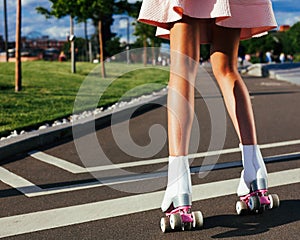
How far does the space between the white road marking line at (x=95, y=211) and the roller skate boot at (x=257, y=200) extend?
Result: 407mm

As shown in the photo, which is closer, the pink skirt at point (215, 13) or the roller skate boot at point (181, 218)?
the roller skate boot at point (181, 218)

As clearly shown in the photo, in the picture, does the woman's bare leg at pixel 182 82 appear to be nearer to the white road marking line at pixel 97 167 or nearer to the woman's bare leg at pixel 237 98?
the woman's bare leg at pixel 237 98

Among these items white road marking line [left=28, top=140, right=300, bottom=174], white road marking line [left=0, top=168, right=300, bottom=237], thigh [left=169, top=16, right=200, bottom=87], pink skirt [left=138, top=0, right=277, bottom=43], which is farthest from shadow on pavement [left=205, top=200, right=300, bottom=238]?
white road marking line [left=28, top=140, right=300, bottom=174]

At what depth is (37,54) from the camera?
8925 cm

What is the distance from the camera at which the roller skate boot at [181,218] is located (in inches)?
111

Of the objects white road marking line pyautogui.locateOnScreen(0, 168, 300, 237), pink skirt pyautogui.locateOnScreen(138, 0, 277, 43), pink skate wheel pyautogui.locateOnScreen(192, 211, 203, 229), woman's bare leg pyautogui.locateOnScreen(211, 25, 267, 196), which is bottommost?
white road marking line pyautogui.locateOnScreen(0, 168, 300, 237)

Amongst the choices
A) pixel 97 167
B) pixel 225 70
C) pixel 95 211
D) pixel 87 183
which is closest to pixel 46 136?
pixel 97 167

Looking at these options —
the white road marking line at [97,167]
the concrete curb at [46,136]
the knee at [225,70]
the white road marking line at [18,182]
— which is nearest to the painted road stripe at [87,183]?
the white road marking line at [18,182]

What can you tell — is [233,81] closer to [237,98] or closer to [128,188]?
[237,98]

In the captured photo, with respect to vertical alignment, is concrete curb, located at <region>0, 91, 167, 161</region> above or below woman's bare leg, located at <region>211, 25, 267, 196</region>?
below

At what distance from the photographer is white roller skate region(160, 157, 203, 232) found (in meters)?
2.83

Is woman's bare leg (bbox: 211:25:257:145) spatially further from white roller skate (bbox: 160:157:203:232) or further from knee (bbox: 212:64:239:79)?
white roller skate (bbox: 160:157:203:232)

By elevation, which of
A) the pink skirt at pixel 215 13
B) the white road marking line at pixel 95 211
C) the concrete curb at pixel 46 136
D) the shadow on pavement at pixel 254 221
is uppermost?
the pink skirt at pixel 215 13

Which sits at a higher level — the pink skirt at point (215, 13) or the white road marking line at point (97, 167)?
the pink skirt at point (215, 13)
